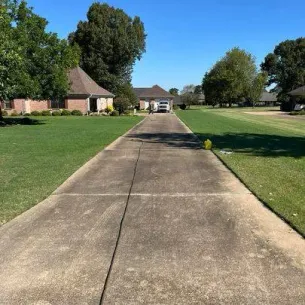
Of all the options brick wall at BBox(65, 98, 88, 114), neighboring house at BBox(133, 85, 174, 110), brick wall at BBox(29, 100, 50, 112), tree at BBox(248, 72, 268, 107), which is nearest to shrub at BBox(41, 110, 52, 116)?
brick wall at BBox(29, 100, 50, 112)

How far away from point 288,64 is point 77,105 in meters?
83.4

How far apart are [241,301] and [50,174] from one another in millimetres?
6820

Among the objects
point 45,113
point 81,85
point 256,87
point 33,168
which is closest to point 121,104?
point 81,85

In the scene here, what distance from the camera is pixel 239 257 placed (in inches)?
186

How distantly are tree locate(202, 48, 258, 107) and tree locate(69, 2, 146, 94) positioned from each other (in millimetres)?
37709

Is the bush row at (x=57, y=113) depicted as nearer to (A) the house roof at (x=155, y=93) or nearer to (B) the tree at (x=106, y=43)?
(B) the tree at (x=106, y=43)

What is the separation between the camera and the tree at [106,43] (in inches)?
2509

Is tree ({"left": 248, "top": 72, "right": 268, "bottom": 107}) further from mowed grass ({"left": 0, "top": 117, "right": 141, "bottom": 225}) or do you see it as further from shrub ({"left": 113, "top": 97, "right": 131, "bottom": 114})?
mowed grass ({"left": 0, "top": 117, "right": 141, "bottom": 225})

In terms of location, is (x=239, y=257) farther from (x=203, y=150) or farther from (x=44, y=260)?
(x=203, y=150)

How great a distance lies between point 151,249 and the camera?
195 inches

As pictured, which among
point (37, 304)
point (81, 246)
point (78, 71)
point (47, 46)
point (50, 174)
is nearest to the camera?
point (37, 304)

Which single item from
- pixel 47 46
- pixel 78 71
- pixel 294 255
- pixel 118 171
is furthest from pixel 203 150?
pixel 78 71

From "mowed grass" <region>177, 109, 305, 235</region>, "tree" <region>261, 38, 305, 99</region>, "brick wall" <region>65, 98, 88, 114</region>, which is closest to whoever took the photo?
"mowed grass" <region>177, 109, 305, 235</region>

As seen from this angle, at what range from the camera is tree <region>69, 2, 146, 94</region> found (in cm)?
6372
